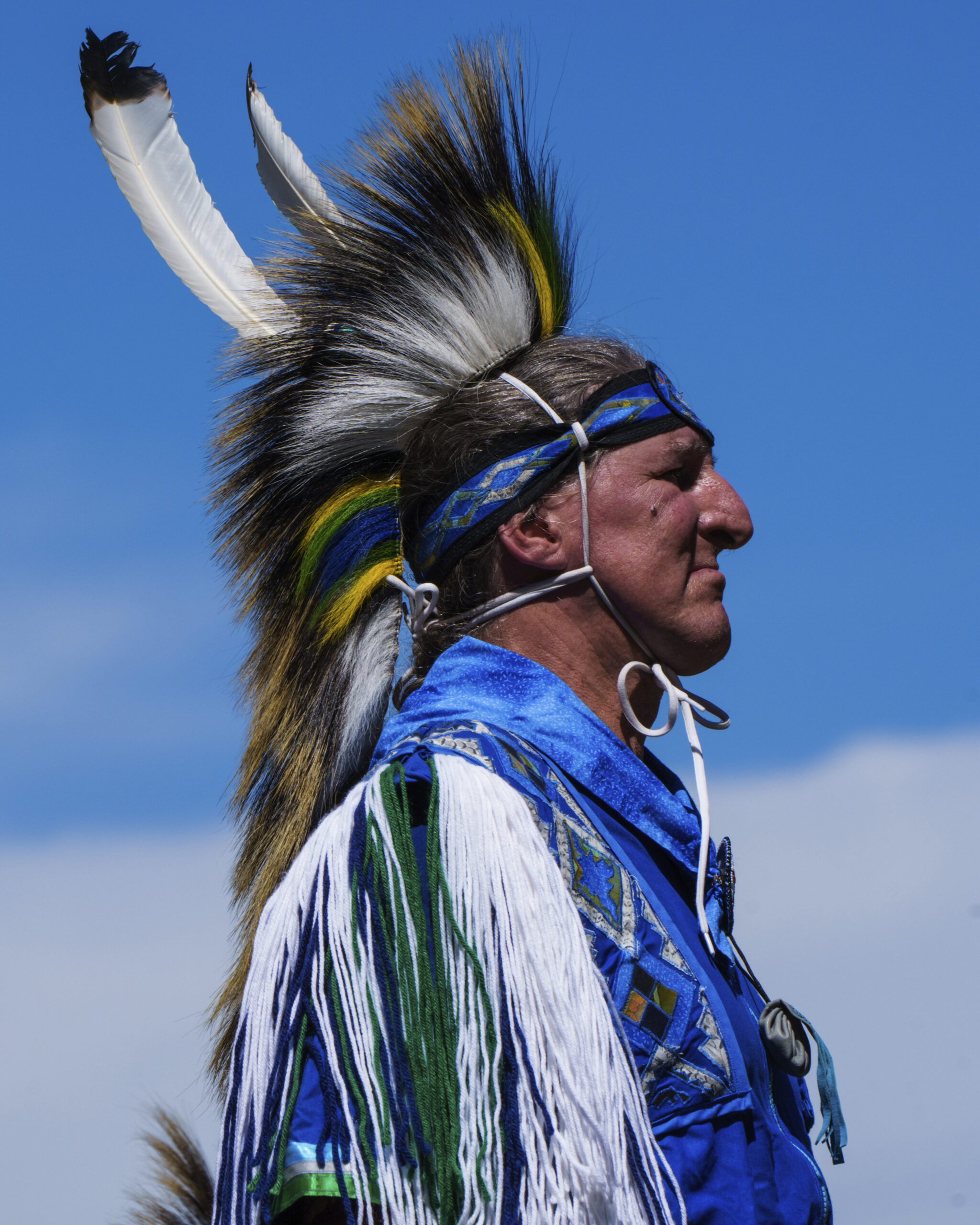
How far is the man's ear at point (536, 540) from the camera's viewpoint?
101 inches

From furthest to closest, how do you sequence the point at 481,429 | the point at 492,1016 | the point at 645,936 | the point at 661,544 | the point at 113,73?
1. the point at 113,73
2. the point at 481,429
3. the point at 661,544
4. the point at 645,936
5. the point at 492,1016

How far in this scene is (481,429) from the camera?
8.72 feet

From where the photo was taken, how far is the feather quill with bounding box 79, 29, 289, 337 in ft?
10.1

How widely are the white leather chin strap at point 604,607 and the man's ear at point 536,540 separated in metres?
0.03

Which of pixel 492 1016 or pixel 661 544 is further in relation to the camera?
pixel 661 544

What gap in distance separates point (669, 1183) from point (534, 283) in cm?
165

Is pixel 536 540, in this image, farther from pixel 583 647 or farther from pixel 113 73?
pixel 113 73

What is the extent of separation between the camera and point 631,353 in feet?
9.14

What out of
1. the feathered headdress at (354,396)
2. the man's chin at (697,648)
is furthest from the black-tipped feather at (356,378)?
the man's chin at (697,648)

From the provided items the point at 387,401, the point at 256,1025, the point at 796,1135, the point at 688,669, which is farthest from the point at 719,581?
the point at 256,1025

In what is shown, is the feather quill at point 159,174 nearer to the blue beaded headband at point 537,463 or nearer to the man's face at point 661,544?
the blue beaded headband at point 537,463

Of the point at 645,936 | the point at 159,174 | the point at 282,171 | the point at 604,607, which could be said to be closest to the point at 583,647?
the point at 604,607

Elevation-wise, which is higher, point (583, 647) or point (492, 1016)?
point (583, 647)

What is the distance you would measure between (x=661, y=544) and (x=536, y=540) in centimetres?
21
